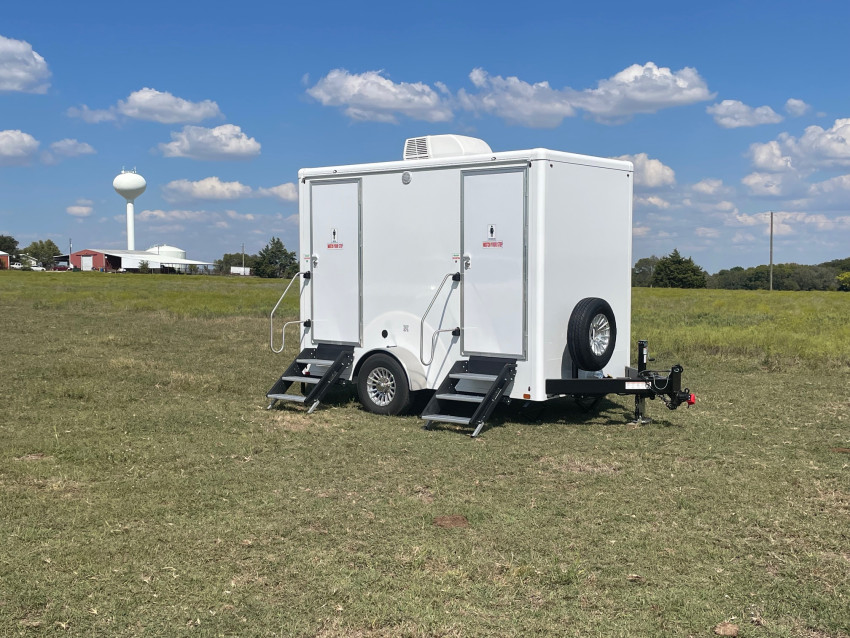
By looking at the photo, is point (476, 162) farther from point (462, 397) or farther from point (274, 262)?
point (274, 262)

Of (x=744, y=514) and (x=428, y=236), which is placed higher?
(x=428, y=236)

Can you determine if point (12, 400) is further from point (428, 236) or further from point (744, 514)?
point (744, 514)

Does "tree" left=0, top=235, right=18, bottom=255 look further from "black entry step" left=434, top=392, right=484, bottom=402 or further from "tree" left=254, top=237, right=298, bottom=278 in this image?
"black entry step" left=434, top=392, right=484, bottom=402

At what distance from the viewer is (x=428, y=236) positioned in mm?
10688

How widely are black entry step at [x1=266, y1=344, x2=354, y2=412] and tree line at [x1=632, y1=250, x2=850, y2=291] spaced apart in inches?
2763

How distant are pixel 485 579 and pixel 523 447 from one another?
3880mm

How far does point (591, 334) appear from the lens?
10.0 m

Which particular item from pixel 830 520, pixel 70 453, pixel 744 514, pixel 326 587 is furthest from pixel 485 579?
pixel 70 453

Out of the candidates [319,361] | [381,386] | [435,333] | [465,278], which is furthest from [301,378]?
[465,278]

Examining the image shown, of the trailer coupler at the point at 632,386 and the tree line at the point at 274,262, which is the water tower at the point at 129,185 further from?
the trailer coupler at the point at 632,386

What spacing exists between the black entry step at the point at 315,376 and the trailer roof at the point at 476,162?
240 cm

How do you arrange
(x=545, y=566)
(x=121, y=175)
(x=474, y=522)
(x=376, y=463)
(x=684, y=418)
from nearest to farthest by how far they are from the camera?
(x=545, y=566) → (x=474, y=522) → (x=376, y=463) → (x=684, y=418) → (x=121, y=175)

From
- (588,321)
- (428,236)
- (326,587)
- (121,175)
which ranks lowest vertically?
(326,587)

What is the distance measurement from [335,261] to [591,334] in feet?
12.3
